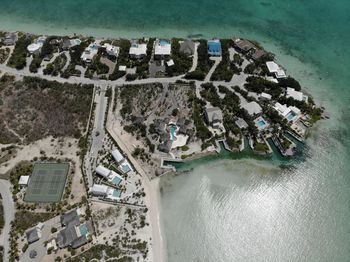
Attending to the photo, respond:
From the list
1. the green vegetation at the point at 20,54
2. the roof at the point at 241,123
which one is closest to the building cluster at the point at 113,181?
the roof at the point at 241,123

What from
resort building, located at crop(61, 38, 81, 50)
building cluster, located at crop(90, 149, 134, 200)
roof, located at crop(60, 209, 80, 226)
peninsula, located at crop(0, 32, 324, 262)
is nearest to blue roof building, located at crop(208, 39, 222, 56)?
peninsula, located at crop(0, 32, 324, 262)

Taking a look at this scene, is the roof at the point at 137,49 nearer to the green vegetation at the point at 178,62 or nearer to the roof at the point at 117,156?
the green vegetation at the point at 178,62

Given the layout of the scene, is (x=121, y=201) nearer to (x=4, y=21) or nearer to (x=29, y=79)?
(x=29, y=79)

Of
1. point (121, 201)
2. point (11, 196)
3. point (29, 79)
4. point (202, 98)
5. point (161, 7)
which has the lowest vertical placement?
point (11, 196)

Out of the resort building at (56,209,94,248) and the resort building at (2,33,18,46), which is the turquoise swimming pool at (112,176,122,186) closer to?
the resort building at (56,209,94,248)

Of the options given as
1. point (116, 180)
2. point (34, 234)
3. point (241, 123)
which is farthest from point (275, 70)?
point (34, 234)

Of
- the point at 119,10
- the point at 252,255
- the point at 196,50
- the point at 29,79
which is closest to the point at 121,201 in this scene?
the point at 252,255
